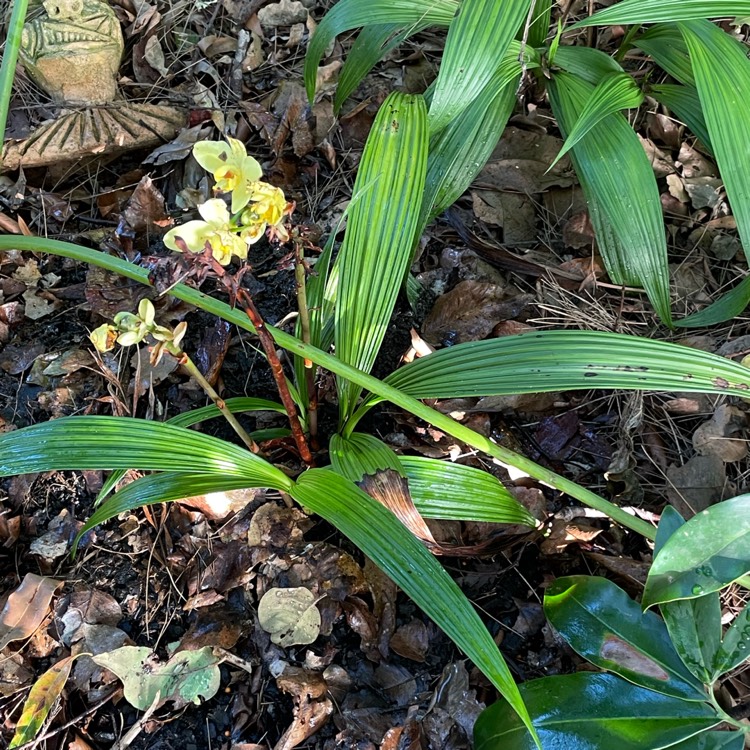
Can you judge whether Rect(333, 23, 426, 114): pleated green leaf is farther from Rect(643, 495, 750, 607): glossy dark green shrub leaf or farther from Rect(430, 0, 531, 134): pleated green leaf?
Rect(643, 495, 750, 607): glossy dark green shrub leaf

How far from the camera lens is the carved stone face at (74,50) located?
5.63ft

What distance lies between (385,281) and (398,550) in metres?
0.50

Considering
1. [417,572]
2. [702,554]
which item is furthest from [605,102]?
[417,572]

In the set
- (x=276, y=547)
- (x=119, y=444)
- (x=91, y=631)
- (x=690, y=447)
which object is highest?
(x=119, y=444)

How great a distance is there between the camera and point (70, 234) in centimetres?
167

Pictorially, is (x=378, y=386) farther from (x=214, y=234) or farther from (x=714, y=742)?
(x=714, y=742)

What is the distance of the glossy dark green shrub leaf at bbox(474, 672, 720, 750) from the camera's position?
79cm

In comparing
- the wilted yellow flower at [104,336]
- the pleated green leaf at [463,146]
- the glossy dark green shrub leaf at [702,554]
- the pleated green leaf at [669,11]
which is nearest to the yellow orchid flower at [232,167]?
the wilted yellow flower at [104,336]

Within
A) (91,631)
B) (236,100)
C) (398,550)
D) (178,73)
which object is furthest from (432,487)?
(178,73)

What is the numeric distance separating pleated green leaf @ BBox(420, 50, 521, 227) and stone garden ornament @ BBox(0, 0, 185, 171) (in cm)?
90

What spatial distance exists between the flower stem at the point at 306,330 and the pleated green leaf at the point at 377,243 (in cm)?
8

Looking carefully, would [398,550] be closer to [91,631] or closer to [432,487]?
[432,487]

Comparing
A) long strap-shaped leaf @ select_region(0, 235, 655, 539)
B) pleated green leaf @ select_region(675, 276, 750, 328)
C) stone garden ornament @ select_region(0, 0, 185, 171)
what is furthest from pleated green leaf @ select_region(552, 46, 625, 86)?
stone garden ornament @ select_region(0, 0, 185, 171)

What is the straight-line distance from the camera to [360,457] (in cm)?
104
